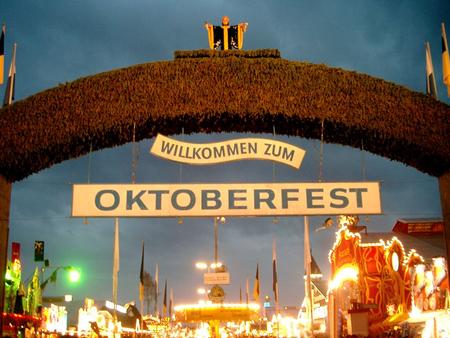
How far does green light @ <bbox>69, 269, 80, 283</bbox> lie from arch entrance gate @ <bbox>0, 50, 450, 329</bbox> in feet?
69.5

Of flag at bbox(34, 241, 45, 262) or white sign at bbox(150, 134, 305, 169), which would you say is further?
flag at bbox(34, 241, 45, 262)

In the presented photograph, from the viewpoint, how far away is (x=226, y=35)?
511 inches

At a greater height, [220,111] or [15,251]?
[220,111]

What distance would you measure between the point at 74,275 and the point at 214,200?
23.4m

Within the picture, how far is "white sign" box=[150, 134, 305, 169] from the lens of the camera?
37.0ft

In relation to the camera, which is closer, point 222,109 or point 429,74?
point 222,109

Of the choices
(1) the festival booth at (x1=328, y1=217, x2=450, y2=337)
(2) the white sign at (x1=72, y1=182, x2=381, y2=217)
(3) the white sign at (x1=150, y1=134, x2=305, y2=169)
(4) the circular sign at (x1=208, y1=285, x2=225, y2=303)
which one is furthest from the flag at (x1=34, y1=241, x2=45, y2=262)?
(3) the white sign at (x1=150, y1=134, x2=305, y2=169)

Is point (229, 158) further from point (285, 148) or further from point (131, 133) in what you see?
point (131, 133)

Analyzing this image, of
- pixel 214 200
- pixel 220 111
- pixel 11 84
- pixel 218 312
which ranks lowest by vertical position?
pixel 218 312

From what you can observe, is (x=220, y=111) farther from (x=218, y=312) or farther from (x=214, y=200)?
(x=218, y=312)

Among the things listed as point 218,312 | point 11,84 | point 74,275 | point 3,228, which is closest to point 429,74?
point 11,84

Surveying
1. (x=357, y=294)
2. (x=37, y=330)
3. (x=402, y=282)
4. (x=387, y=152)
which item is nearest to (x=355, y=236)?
(x=357, y=294)

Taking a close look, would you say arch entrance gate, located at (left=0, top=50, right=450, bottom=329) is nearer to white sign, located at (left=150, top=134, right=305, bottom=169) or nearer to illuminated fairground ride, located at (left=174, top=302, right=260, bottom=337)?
white sign, located at (left=150, top=134, right=305, bottom=169)

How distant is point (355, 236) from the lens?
23.4 meters
